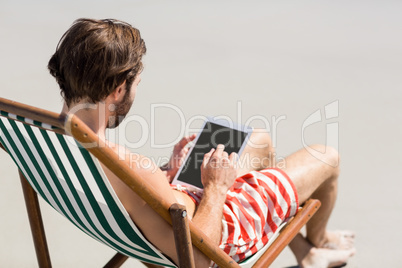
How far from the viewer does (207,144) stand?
2.46 meters

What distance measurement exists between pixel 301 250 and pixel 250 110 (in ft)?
5.60

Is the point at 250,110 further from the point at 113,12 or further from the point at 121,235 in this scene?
the point at 121,235

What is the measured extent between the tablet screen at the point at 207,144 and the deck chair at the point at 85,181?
442mm

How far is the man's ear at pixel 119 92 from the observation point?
188cm

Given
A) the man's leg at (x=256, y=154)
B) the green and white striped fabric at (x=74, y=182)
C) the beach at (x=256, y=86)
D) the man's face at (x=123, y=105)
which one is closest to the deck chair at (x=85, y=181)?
the green and white striped fabric at (x=74, y=182)

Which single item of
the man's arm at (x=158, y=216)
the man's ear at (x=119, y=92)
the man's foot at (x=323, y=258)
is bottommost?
the man's foot at (x=323, y=258)

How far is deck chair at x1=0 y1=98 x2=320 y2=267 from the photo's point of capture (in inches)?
61.4

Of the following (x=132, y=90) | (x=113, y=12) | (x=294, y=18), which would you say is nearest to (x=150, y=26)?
(x=113, y=12)

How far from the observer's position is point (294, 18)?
19.3 feet

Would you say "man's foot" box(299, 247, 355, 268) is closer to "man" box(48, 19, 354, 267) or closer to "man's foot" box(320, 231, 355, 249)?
"man's foot" box(320, 231, 355, 249)

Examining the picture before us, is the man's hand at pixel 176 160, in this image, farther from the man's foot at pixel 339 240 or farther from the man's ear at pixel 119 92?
the man's foot at pixel 339 240

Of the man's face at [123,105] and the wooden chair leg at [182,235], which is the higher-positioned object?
the man's face at [123,105]

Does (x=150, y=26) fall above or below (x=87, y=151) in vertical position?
above

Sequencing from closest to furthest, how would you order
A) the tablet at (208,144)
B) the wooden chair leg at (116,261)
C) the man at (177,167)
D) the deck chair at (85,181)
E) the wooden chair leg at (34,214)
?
the deck chair at (85,181), the man at (177,167), the wooden chair leg at (34,214), the tablet at (208,144), the wooden chair leg at (116,261)
